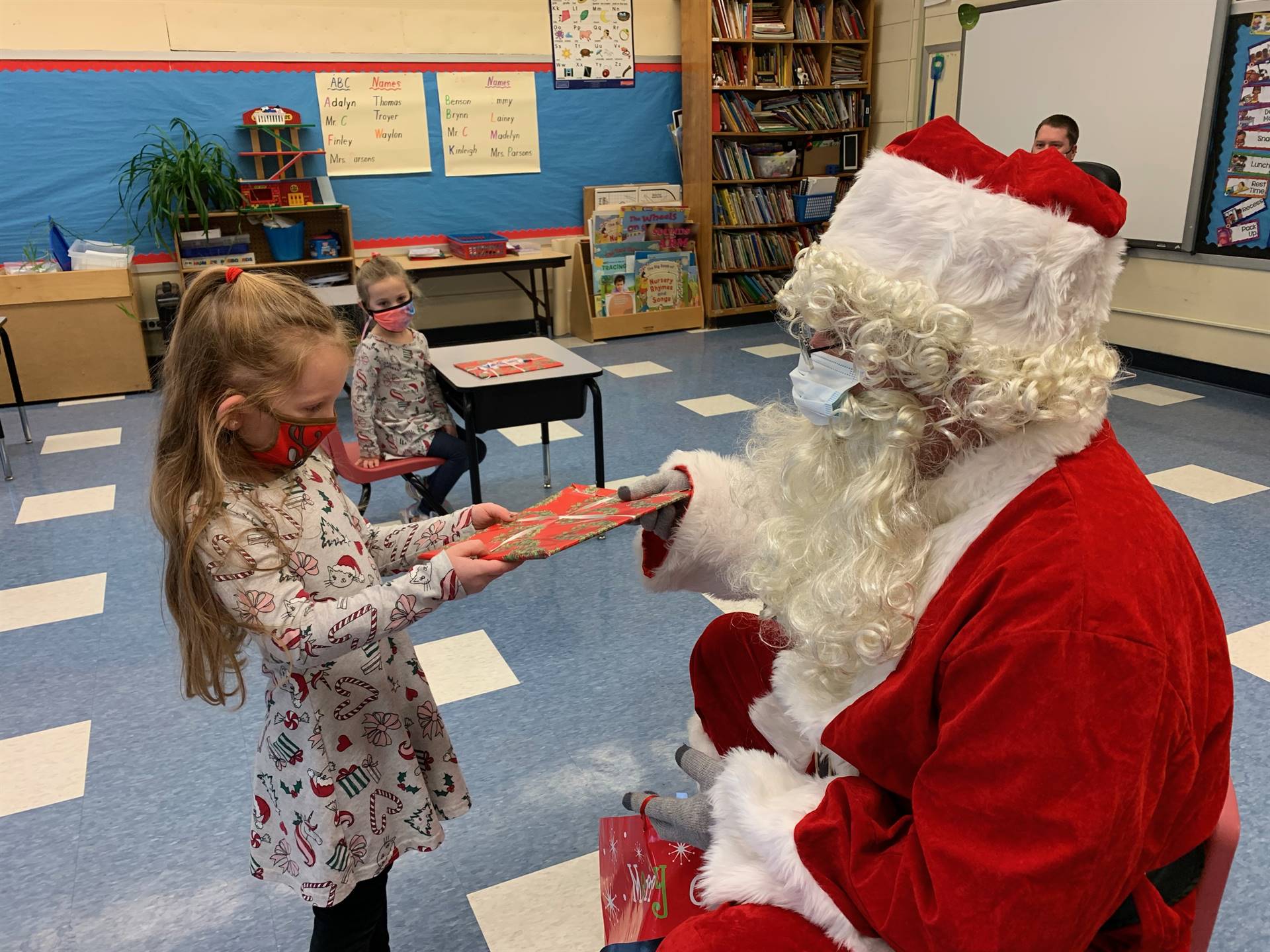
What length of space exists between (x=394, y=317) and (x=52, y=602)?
1.41 m

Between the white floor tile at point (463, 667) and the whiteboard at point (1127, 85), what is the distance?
459cm

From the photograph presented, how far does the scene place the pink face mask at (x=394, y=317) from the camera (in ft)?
10.3

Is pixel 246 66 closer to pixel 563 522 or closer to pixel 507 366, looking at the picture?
pixel 507 366

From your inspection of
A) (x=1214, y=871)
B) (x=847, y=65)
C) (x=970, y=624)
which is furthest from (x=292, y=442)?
(x=847, y=65)

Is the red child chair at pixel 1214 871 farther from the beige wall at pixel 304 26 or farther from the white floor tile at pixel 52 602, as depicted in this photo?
the beige wall at pixel 304 26

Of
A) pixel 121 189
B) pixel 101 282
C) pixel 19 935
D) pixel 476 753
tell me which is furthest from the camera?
pixel 121 189

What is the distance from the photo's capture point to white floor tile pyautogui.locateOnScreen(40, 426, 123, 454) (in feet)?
14.4

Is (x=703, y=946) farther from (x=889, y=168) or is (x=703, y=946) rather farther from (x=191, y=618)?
(x=889, y=168)

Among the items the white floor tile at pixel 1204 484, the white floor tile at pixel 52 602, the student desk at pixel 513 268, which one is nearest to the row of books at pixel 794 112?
the student desk at pixel 513 268

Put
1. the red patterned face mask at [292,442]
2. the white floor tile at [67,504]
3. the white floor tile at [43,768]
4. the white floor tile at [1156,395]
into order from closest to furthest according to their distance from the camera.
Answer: the red patterned face mask at [292,442] < the white floor tile at [43,768] < the white floor tile at [67,504] < the white floor tile at [1156,395]

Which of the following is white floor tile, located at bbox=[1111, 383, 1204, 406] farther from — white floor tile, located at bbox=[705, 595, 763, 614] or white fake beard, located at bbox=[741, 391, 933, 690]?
white fake beard, located at bbox=[741, 391, 933, 690]

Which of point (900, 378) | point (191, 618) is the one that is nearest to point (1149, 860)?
point (900, 378)

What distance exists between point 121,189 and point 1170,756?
6164 millimetres

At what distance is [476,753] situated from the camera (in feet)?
6.85
